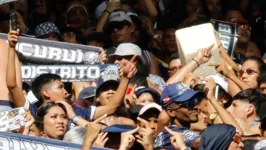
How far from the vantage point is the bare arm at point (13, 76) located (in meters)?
11.8

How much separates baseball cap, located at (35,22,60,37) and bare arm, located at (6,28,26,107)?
7.67ft

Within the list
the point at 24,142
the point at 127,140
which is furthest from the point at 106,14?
the point at 127,140

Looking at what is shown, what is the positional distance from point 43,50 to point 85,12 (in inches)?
102

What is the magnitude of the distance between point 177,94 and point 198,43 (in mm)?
1686

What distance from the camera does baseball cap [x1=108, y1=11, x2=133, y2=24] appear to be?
15.1 metres

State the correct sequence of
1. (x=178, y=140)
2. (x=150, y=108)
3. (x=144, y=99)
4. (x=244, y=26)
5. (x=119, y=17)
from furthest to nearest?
(x=244, y=26) → (x=119, y=17) → (x=144, y=99) → (x=150, y=108) → (x=178, y=140)

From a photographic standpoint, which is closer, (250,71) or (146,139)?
(146,139)

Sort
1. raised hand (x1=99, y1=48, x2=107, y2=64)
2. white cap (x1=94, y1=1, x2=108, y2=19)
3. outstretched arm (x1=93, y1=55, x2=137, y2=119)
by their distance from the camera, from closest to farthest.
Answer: outstretched arm (x1=93, y1=55, x2=137, y2=119), raised hand (x1=99, y1=48, x2=107, y2=64), white cap (x1=94, y1=1, x2=108, y2=19)

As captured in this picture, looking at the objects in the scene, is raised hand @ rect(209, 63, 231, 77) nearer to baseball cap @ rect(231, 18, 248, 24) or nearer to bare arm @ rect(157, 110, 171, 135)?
bare arm @ rect(157, 110, 171, 135)

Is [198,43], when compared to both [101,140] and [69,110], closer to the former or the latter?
[69,110]

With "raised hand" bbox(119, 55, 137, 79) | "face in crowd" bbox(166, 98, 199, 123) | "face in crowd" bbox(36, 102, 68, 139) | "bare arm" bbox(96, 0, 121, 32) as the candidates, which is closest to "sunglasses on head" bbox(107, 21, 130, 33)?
"bare arm" bbox(96, 0, 121, 32)

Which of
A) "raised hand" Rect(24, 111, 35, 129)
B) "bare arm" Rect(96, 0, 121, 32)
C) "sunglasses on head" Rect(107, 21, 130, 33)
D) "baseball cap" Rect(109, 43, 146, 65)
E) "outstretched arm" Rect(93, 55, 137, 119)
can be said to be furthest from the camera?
"bare arm" Rect(96, 0, 121, 32)

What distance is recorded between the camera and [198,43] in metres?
13.2

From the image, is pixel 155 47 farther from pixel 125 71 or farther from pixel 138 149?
pixel 138 149
